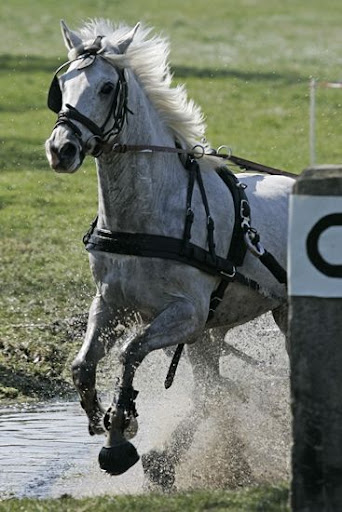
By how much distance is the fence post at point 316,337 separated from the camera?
5934mm

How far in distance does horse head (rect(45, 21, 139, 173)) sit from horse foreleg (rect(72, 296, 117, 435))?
3.05 ft

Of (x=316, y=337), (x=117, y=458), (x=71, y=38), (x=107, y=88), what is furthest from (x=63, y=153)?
(x=316, y=337)

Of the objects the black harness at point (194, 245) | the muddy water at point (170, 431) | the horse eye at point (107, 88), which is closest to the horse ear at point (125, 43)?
the horse eye at point (107, 88)

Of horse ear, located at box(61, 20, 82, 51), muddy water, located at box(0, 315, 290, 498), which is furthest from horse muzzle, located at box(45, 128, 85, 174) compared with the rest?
muddy water, located at box(0, 315, 290, 498)

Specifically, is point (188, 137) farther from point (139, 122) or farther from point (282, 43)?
point (282, 43)

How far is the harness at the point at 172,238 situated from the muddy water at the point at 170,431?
0.63 metres

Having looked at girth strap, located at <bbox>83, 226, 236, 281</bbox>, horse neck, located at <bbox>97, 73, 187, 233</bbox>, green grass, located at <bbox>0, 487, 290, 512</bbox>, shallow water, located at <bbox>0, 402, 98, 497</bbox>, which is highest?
horse neck, located at <bbox>97, 73, 187, 233</bbox>

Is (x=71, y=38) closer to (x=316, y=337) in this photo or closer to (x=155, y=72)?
(x=155, y=72)

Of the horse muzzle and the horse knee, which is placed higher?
the horse muzzle

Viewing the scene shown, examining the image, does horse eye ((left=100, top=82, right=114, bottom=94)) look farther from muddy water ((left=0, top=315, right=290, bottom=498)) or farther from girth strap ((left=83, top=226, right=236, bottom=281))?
muddy water ((left=0, top=315, right=290, bottom=498))

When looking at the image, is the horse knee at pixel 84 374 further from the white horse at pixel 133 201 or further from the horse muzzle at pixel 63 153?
the horse muzzle at pixel 63 153

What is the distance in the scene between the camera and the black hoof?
842 cm

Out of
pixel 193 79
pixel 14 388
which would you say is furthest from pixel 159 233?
pixel 193 79

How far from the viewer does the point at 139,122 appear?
324 inches
